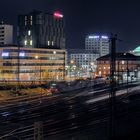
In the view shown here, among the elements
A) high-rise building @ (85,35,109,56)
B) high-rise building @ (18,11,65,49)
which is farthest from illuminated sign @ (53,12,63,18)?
high-rise building @ (85,35,109,56)

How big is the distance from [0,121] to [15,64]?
73018 millimetres

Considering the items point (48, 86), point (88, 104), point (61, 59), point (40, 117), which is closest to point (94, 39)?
point (61, 59)

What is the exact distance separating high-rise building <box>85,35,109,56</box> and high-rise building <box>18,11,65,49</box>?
27683mm

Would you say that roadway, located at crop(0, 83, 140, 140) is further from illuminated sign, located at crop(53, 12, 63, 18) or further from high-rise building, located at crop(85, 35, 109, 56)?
high-rise building, located at crop(85, 35, 109, 56)

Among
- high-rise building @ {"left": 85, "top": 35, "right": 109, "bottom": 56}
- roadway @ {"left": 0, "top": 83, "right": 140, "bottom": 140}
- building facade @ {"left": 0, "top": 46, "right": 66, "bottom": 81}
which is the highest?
high-rise building @ {"left": 85, "top": 35, "right": 109, "bottom": 56}

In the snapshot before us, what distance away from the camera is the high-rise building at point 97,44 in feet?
585

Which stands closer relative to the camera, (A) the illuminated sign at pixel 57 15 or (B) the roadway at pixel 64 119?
(B) the roadway at pixel 64 119

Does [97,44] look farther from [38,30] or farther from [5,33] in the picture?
[5,33]

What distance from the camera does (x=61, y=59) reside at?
12588 centimetres

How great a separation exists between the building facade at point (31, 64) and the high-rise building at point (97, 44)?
53.8 m

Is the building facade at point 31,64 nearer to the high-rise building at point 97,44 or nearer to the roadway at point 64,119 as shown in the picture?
the roadway at point 64,119

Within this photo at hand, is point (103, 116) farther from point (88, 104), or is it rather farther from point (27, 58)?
point (27, 58)

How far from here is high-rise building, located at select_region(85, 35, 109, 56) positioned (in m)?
178

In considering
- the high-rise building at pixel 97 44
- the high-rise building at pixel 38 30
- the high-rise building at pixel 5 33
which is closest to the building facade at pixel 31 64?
the high-rise building at pixel 38 30
